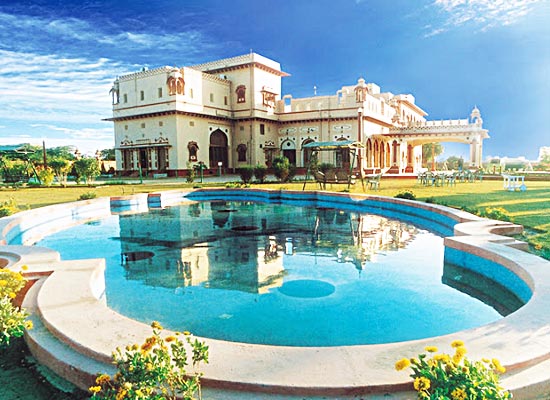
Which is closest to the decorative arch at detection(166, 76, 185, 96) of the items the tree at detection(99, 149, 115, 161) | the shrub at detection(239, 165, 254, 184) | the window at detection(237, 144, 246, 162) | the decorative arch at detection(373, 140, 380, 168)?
the window at detection(237, 144, 246, 162)

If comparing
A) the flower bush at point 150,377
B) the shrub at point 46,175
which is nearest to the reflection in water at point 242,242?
the flower bush at point 150,377

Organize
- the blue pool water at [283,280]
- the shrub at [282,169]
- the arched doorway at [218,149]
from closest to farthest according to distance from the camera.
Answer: the blue pool water at [283,280], the shrub at [282,169], the arched doorway at [218,149]

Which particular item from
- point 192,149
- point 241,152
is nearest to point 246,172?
point 192,149

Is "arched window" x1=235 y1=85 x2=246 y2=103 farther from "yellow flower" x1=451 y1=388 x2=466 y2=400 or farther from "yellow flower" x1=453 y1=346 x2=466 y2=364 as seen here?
"yellow flower" x1=451 y1=388 x2=466 y2=400

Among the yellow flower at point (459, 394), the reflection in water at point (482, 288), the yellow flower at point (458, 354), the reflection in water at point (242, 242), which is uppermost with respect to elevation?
the yellow flower at point (458, 354)

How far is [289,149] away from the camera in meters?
31.0

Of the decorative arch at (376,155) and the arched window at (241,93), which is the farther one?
the decorative arch at (376,155)

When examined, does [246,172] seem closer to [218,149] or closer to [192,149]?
[192,149]

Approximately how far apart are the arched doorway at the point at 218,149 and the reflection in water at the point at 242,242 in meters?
17.6

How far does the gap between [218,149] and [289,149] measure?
5.76 m

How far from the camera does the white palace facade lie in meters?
26.4

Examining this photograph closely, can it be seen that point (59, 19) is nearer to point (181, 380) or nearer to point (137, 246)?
point (137, 246)

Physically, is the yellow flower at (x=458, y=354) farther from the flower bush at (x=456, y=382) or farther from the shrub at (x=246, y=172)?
the shrub at (x=246, y=172)

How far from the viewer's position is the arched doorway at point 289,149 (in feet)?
101
